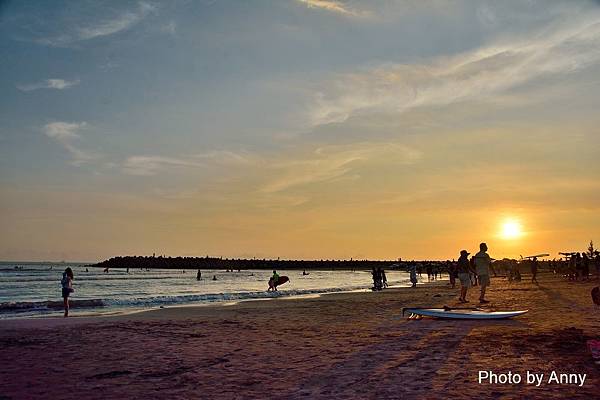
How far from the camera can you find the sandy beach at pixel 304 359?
688 centimetres

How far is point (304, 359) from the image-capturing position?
9.19m

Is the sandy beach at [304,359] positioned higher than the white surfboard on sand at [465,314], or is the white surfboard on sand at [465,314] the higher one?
the white surfboard on sand at [465,314]

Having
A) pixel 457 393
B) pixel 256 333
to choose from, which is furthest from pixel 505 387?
pixel 256 333

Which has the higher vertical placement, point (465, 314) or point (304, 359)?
point (465, 314)

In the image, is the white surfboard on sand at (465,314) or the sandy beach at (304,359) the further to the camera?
the white surfboard on sand at (465,314)

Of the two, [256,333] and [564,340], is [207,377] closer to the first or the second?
[256,333]

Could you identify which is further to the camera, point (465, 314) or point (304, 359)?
point (465, 314)

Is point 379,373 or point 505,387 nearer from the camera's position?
point 505,387

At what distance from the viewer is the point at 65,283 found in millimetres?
20000

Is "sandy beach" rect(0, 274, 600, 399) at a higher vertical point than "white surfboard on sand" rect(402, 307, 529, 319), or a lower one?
lower

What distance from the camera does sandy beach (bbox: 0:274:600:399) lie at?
6875 millimetres

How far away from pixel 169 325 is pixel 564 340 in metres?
11.5

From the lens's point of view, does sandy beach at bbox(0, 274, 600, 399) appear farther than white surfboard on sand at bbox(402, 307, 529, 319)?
No

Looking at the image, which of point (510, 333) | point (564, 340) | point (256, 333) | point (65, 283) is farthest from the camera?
point (65, 283)
